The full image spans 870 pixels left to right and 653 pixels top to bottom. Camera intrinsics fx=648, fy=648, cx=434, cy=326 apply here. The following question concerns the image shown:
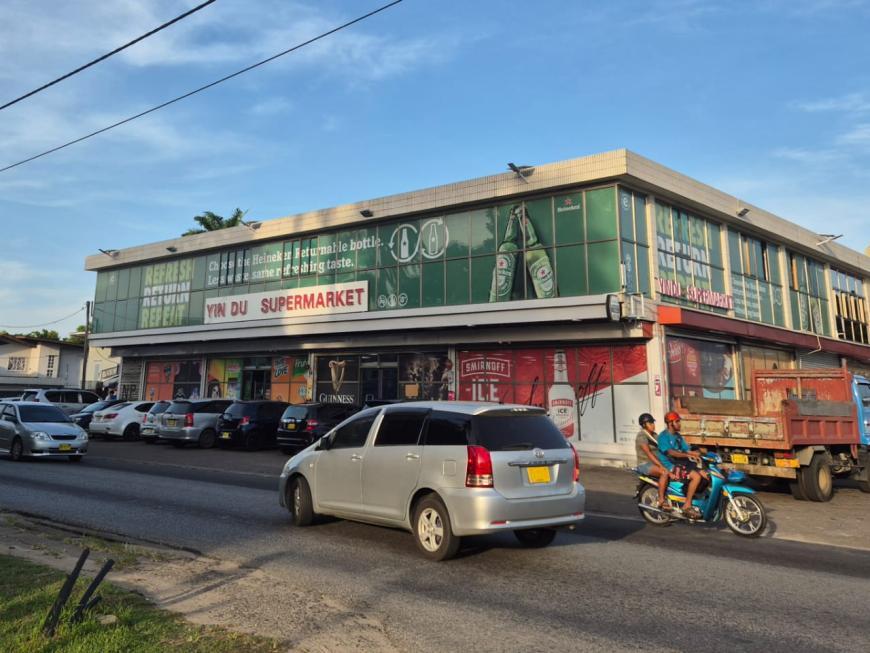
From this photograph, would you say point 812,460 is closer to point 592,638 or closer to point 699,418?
→ point 699,418

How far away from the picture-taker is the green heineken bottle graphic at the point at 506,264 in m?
23.0

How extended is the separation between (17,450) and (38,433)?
3.40 ft

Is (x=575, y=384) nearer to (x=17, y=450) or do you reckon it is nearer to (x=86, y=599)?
(x=17, y=450)

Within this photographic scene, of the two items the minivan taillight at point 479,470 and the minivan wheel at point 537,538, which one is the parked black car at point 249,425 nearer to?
the minivan wheel at point 537,538

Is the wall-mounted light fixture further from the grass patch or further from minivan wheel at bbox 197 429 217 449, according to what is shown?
the grass patch

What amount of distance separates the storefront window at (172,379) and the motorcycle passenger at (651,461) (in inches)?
1097

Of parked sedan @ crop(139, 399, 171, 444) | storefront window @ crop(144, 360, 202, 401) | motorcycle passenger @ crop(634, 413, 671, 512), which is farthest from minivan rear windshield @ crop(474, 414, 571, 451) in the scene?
storefront window @ crop(144, 360, 202, 401)

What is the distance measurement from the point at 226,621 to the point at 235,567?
187cm

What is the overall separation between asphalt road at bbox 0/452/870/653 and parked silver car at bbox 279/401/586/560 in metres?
0.43

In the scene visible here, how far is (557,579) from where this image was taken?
640 centimetres

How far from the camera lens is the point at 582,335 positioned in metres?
21.5

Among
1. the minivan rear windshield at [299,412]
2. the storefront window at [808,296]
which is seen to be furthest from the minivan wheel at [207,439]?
the storefront window at [808,296]

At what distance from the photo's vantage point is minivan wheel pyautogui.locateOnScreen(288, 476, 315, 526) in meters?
9.03

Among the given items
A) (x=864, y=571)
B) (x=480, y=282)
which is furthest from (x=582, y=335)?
(x=864, y=571)
